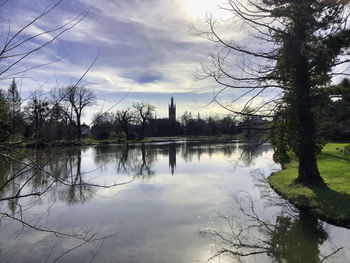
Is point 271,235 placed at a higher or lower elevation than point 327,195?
lower

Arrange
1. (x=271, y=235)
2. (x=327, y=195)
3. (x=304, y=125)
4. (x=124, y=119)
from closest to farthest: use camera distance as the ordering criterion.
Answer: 1. (x=271, y=235)
2. (x=327, y=195)
3. (x=304, y=125)
4. (x=124, y=119)

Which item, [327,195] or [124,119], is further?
[124,119]

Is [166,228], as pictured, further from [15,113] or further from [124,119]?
Result: [124,119]

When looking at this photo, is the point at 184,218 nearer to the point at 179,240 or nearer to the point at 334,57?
the point at 179,240

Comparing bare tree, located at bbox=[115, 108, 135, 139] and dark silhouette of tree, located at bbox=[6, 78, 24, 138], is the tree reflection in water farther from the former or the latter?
bare tree, located at bbox=[115, 108, 135, 139]

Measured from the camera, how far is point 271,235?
7160mm

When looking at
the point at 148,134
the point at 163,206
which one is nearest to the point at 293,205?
the point at 163,206

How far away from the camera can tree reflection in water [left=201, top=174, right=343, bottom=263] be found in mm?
6039

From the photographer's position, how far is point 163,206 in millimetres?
9906

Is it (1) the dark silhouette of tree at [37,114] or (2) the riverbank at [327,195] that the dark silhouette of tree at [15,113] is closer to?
(1) the dark silhouette of tree at [37,114]

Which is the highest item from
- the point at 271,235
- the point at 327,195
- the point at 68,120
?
the point at 68,120

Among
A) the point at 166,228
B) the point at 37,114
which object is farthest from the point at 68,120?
the point at 166,228

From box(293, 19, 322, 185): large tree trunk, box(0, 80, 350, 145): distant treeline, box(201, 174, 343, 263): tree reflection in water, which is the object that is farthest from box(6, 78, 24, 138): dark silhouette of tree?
box(293, 19, 322, 185): large tree trunk

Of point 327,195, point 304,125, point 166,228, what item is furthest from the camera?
point 304,125
